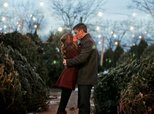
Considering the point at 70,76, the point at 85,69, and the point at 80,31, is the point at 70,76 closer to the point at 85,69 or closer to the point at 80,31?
the point at 85,69

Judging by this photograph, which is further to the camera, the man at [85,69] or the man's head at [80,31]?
the man's head at [80,31]

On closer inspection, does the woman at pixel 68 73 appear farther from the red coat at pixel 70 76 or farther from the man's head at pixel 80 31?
the man's head at pixel 80 31

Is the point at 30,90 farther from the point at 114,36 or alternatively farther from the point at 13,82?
the point at 114,36

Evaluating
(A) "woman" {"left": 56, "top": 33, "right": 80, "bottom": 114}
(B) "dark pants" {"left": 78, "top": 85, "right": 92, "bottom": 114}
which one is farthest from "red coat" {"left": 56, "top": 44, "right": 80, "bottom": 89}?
(B) "dark pants" {"left": 78, "top": 85, "right": 92, "bottom": 114}

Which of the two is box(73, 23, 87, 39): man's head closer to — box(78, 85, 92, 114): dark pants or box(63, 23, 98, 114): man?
box(63, 23, 98, 114): man

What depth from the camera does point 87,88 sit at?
8.10m

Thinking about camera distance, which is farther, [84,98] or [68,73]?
[68,73]

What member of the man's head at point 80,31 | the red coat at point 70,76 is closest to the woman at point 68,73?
the red coat at point 70,76

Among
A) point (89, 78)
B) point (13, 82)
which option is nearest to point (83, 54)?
point (89, 78)

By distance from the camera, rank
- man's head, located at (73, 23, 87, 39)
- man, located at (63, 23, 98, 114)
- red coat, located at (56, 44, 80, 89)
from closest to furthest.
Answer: man, located at (63, 23, 98, 114)
red coat, located at (56, 44, 80, 89)
man's head, located at (73, 23, 87, 39)

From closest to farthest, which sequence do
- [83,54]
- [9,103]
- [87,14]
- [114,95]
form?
[83,54] < [9,103] < [114,95] < [87,14]

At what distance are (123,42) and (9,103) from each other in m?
57.8

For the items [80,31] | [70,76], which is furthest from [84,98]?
[80,31]

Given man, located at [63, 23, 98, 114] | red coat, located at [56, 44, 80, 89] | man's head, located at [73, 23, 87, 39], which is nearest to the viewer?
man, located at [63, 23, 98, 114]
